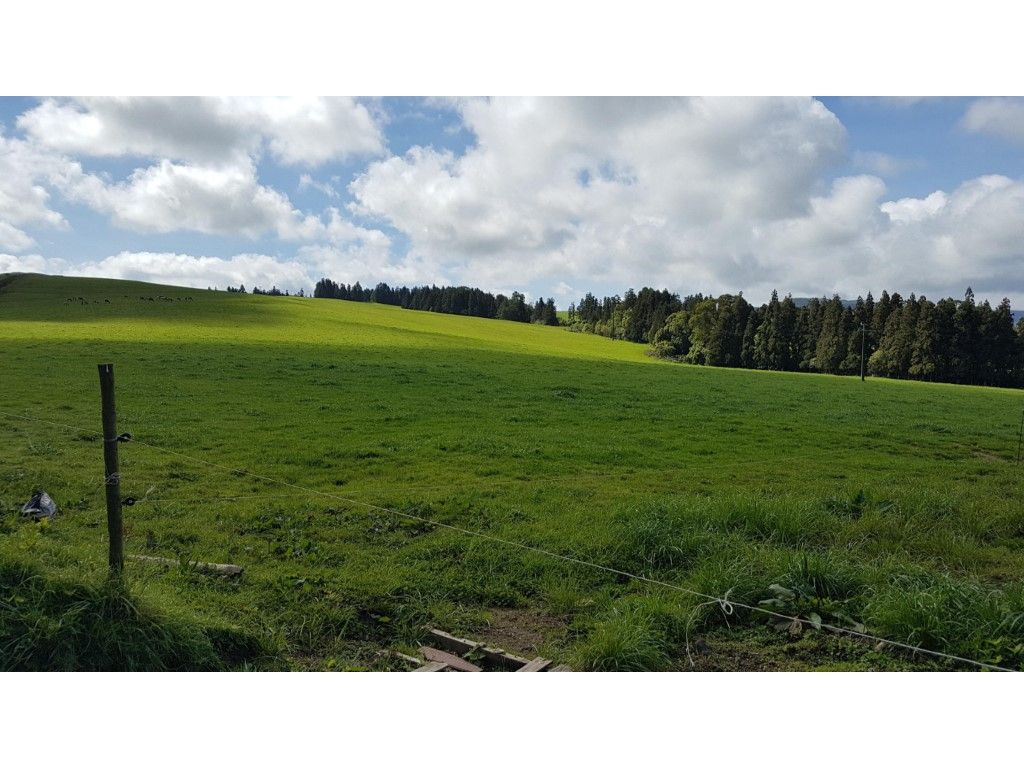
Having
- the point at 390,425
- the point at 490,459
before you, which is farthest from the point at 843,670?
the point at 390,425

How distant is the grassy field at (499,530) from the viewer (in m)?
5.80

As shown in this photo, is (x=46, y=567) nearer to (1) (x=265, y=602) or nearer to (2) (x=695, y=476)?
(1) (x=265, y=602)

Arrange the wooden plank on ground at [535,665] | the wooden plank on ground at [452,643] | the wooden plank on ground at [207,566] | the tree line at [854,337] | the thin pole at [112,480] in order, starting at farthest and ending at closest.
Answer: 1. the tree line at [854,337]
2. the wooden plank on ground at [207,566]
3. the wooden plank on ground at [452,643]
4. the thin pole at [112,480]
5. the wooden plank on ground at [535,665]

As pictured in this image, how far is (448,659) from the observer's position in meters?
6.01

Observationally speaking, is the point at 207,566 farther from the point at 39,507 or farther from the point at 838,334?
the point at 838,334

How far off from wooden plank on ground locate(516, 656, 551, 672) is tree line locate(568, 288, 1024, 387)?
71090 millimetres

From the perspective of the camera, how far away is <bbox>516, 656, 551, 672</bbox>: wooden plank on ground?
18.5 feet

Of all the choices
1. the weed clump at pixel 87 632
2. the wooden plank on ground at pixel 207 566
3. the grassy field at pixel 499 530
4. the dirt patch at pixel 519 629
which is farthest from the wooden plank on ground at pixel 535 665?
the wooden plank on ground at pixel 207 566

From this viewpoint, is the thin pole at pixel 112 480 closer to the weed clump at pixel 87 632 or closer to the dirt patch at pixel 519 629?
the weed clump at pixel 87 632

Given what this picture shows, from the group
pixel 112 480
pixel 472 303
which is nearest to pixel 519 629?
pixel 112 480

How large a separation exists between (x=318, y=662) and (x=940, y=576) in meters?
6.46

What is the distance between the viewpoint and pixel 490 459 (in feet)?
49.9

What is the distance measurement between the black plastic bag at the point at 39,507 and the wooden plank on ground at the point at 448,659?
6.67m

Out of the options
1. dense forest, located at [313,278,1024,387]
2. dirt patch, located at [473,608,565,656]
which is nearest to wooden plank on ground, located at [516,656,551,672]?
dirt patch, located at [473,608,565,656]
